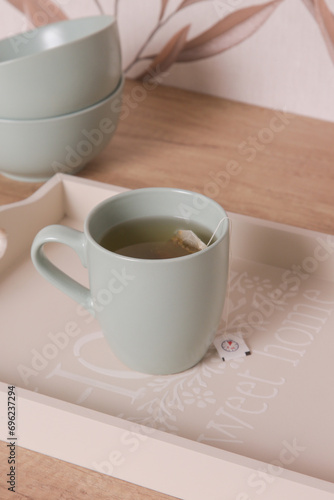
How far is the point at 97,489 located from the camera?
1.64 feet

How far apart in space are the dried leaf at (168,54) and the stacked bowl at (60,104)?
20 centimetres

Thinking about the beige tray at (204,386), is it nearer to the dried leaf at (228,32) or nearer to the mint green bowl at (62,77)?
the mint green bowl at (62,77)

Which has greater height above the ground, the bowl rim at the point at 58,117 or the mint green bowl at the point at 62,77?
the mint green bowl at the point at 62,77

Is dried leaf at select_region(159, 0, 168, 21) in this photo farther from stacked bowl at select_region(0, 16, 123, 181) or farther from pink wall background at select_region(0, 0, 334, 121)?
stacked bowl at select_region(0, 16, 123, 181)

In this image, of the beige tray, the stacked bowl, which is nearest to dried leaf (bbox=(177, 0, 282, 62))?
the stacked bowl

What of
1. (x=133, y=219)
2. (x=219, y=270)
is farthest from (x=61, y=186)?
(x=219, y=270)

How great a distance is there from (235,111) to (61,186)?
385 millimetres

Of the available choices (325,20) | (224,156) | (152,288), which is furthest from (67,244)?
(325,20)

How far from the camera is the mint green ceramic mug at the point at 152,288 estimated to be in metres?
0.51

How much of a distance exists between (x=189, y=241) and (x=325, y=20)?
0.54 meters

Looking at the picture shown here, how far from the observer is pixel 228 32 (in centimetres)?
103

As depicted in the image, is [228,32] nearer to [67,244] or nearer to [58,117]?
[58,117]

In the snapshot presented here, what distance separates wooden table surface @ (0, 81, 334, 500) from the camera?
0.83 meters

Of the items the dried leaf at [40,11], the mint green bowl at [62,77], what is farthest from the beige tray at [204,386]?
the dried leaf at [40,11]
